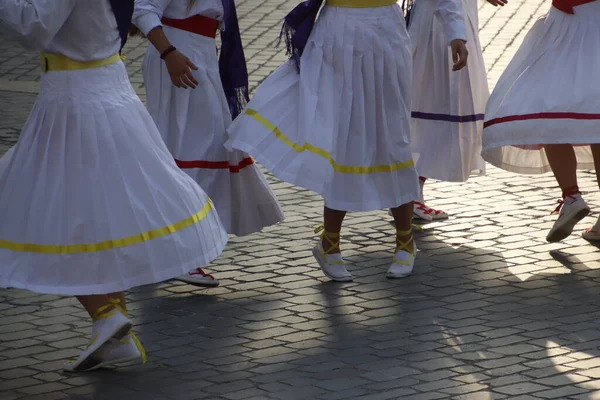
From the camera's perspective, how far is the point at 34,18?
4.49 meters

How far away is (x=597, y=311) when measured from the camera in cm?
550

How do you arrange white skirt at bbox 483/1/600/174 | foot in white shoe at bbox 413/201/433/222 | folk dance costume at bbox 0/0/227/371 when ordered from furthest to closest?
1. foot in white shoe at bbox 413/201/433/222
2. white skirt at bbox 483/1/600/174
3. folk dance costume at bbox 0/0/227/371

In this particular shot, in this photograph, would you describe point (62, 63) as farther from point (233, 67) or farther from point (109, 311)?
point (233, 67)

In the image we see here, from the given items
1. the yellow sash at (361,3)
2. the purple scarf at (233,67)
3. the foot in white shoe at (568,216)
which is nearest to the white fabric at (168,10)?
the purple scarf at (233,67)

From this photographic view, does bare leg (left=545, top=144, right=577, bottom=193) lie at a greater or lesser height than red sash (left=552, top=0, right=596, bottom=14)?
lesser

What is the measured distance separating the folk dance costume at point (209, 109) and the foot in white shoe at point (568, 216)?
1432 millimetres

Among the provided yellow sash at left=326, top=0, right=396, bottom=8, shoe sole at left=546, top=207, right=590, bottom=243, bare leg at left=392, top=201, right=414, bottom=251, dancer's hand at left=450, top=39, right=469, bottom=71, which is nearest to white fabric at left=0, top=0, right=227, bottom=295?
yellow sash at left=326, top=0, right=396, bottom=8

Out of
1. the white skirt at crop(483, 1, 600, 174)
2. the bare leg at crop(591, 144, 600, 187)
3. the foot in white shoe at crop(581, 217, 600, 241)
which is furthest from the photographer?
the foot in white shoe at crop(581, 217, 600, 241)

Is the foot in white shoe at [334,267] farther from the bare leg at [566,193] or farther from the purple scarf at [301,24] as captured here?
the bare leg at [566,193]

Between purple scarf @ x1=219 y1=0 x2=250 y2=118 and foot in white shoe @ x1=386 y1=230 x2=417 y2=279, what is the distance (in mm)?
1025

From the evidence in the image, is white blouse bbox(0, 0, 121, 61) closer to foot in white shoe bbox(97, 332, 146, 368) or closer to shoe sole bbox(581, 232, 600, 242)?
foot in white shoe bbox(97, 332, 146, 368)

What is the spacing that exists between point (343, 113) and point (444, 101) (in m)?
1.33

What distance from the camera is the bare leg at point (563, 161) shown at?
6.50m

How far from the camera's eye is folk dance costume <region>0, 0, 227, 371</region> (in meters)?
4.62
